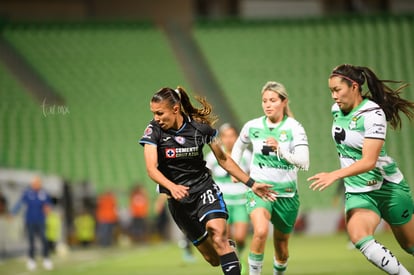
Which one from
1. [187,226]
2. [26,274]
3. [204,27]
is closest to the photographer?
[187,226]

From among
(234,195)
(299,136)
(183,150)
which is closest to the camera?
(183,150)

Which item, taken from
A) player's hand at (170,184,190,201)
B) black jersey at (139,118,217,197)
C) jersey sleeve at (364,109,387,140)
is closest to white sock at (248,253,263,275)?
black jersey at (139,118,217,197)

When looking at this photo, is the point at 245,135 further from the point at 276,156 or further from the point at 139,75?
the point at 139,75

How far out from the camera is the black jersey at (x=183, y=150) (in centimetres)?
799

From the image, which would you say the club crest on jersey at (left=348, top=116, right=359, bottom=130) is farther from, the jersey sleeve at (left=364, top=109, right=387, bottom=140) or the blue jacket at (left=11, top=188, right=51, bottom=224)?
the blue jacket at (left=11, top=188, right=51, bottom=224)

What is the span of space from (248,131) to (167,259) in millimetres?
7521

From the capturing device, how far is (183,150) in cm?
800

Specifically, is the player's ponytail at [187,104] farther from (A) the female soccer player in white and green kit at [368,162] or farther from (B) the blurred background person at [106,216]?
(B) the blurred background person at [106,216]

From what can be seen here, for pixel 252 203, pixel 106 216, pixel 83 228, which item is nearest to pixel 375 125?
pixel 252 203

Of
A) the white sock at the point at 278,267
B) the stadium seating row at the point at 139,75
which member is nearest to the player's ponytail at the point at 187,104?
the white sock at the point at 278,267

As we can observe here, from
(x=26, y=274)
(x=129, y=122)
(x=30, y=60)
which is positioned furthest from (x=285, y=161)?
(x=30, y=60)

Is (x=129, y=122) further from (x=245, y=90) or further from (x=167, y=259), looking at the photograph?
(x=167, y=259)

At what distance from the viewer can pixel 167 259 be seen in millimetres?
16188

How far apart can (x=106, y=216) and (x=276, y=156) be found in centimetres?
1407
